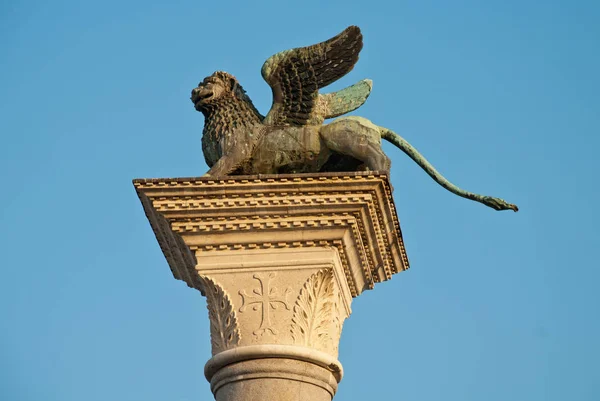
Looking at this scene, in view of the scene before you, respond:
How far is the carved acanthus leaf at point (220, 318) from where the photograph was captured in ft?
43.1

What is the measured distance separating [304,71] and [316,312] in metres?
2.94

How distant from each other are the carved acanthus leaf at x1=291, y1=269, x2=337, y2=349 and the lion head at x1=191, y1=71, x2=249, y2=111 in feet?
8.78

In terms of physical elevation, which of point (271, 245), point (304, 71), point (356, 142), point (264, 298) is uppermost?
point (304, 71)

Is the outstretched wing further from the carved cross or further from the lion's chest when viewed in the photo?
the carved cross

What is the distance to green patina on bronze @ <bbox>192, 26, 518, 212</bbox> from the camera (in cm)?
1430

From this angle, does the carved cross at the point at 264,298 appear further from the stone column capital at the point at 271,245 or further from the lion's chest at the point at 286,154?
the lion's chest at the point at 286,154

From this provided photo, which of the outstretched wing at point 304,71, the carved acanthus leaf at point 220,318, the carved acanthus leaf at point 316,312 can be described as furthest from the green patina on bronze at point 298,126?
the carved acanthus leaf at point 316,312

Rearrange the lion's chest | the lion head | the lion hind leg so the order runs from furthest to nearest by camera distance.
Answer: the lion head, the lion's chest, the lion hind leg

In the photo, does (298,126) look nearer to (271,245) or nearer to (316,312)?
(271,245)

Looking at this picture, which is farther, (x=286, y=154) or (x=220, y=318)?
(x=286, y=154)

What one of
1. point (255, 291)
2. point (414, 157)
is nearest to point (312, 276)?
point (255, 291)

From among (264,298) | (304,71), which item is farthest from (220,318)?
(304,71)

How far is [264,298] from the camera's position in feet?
43.4

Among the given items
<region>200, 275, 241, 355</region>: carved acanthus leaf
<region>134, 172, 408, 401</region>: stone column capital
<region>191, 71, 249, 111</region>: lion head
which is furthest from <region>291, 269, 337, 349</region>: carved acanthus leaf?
<region>191, 71, 249, 111</region>: lion head
